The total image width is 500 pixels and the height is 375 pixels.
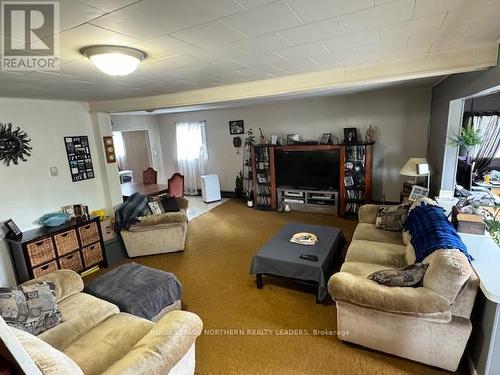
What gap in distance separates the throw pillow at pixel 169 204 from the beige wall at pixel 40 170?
1.12 meters

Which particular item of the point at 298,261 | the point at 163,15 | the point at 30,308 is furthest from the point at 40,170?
the point at 298,261

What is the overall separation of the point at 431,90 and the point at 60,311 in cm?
592

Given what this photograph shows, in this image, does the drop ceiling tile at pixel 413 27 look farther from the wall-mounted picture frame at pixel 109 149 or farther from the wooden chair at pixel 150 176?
the wooden chair at pixel 150 176

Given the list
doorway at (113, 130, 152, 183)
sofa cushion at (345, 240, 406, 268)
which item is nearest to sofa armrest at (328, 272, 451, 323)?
sofa cushion at (345, 240, 406, 268)

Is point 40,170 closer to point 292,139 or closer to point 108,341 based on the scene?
point 108,341

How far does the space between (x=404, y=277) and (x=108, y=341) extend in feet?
6.87

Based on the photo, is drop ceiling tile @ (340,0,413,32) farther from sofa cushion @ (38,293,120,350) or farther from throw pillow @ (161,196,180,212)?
throw pillow @ (161,196,180,212)

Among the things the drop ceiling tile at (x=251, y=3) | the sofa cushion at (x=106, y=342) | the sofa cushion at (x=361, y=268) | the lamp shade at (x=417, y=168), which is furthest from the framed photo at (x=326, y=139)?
the sofa cushion at (x=106, y=342)

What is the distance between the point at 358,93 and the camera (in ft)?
17.1

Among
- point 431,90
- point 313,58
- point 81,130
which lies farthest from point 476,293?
point 81,130

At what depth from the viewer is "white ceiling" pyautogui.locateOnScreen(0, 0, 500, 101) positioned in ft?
4.31

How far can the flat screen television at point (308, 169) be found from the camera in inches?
208

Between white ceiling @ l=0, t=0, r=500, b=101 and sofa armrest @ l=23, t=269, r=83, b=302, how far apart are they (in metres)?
1.72

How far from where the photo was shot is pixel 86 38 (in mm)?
1576
